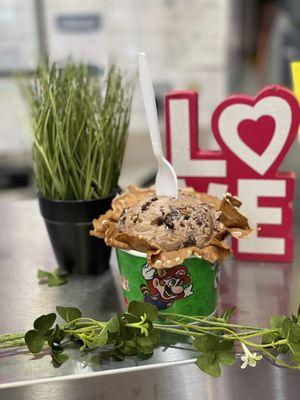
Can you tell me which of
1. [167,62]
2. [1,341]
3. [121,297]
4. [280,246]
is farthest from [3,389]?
[167,62]

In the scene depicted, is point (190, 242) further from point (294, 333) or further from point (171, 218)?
point (294, 333)

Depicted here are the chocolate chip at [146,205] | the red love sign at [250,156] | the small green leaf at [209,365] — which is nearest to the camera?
the small green leaf at [209,365]

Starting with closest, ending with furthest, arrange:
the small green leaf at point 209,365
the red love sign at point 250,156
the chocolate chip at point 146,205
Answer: the small green leaf at point 209,365
the chocolate chip at point 146,205
the red love sign at point 250,156

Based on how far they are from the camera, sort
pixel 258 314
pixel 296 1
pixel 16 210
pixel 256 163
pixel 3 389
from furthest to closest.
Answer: pixel 296 1 → pixel 16 210 → pixel 256 163 → pixel 258 314 → pixel 3 389

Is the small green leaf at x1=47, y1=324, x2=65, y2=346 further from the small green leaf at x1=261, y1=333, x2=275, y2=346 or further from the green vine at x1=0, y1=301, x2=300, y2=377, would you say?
the small green leaf at x1=261, y1=333, x2=275, y2=346

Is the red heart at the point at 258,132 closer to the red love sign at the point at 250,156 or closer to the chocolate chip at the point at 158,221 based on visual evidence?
the red love sign at the point at 250,156

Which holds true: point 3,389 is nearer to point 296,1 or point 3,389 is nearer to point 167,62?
point 167,62

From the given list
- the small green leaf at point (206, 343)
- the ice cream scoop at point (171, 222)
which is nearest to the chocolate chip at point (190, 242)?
the ice cream scoop at point (171, 222)

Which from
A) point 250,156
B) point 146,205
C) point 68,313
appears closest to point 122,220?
point 146,205
